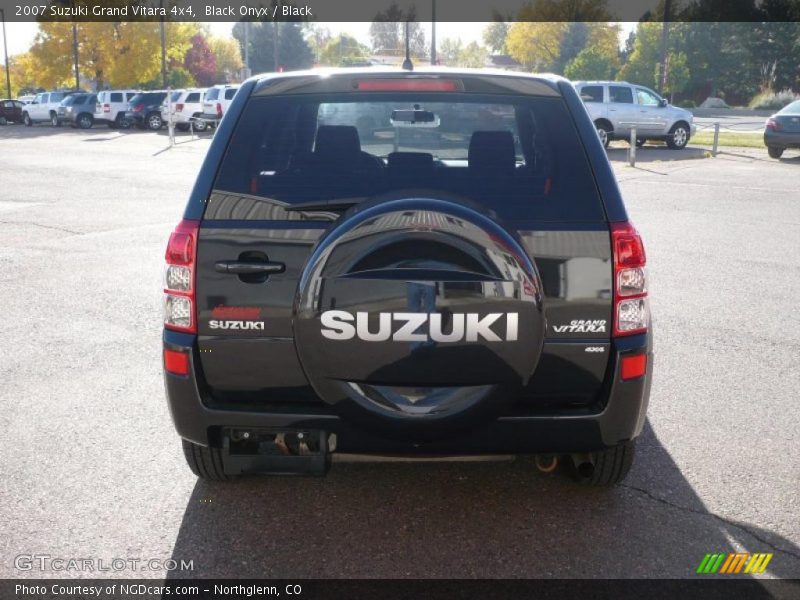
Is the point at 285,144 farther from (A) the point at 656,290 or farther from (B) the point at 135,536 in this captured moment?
(A) the point at 656,290

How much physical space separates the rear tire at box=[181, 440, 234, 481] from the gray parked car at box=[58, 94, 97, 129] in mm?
44117

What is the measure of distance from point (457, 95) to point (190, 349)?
4.72 feet

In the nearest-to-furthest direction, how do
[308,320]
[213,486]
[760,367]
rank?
1. [308,320]
2. [213,486]
3. [760,367]

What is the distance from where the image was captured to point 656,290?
8.13 metres

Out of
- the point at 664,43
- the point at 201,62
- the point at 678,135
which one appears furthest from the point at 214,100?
the point at 201,62

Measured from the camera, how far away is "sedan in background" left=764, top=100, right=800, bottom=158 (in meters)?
22.3

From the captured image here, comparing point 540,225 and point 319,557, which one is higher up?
point 540,225

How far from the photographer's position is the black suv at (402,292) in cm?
303

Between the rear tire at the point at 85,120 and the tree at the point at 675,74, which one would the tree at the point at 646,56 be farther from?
the rear tire at the point at 85,120

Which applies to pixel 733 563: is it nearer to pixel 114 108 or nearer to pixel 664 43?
pixel 664 43

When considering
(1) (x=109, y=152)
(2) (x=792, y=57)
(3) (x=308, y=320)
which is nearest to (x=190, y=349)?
(3) (x=308, y=320)

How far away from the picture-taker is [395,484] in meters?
4.07

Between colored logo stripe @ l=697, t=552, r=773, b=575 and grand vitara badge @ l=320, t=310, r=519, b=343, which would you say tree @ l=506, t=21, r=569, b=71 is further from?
grand vitara badge @ l=320, t=310, r=519, b=343

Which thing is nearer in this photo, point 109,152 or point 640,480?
point 640,480
